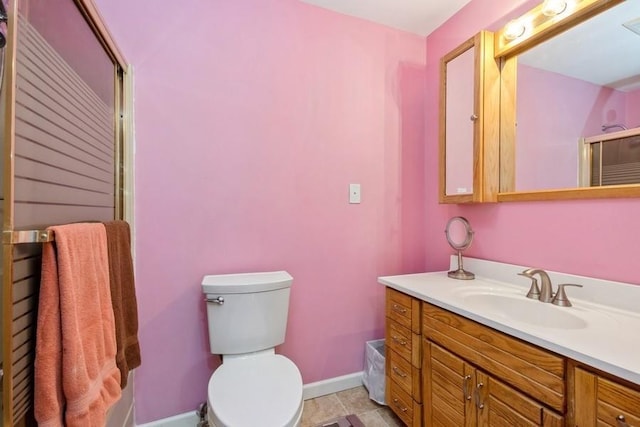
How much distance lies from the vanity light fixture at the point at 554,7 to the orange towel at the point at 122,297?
1932 millimetres

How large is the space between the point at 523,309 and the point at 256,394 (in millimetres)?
1129

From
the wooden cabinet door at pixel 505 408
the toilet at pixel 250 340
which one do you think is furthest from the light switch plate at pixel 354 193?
the wooden cabinet door at pixel 505 408

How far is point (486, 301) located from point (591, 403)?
1.96ft

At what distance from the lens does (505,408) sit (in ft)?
2.96

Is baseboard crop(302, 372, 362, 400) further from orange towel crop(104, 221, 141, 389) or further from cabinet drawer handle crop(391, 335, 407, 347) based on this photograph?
orange towel crop(104, 221, 141, 389)

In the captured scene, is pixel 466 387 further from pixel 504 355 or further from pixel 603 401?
pixel 603 401

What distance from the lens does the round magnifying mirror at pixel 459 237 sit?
1.52m

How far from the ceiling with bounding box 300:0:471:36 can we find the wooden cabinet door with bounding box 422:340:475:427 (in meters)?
1.83

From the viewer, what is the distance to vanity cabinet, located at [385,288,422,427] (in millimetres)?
1290

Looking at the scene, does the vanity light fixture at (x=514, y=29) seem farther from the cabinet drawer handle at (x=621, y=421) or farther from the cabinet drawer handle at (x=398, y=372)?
the cabinet drawer handle at (x=398, y=372)

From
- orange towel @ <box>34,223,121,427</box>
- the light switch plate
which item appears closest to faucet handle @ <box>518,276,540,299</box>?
the light switch plate

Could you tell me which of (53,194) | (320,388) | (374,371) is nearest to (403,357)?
(374,371)

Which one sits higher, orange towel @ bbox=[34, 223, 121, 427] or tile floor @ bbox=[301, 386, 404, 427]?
orange towel @ bbox=[34, 223, 121, 427]

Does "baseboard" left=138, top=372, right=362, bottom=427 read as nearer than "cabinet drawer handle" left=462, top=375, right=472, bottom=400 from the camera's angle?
No
